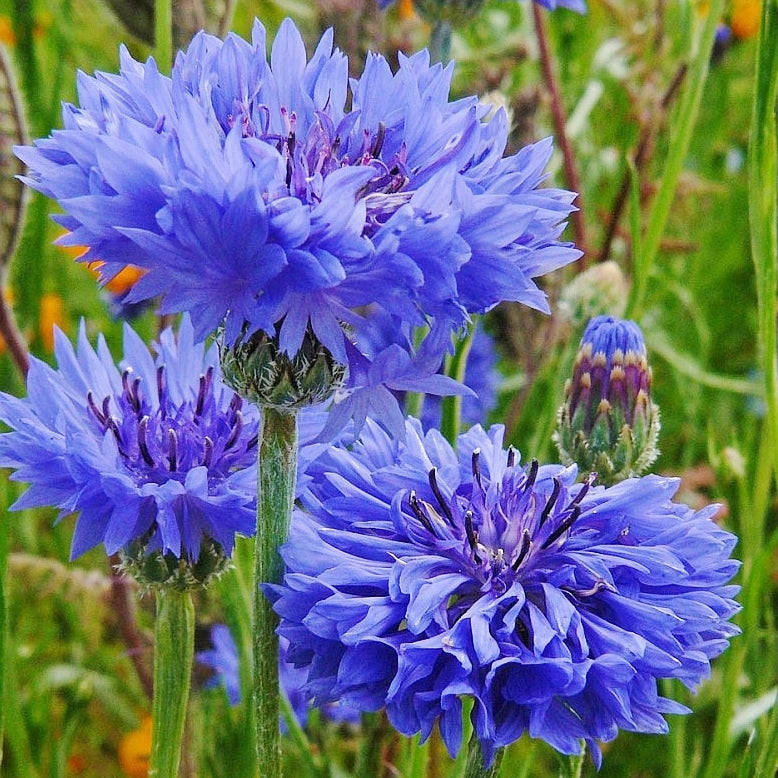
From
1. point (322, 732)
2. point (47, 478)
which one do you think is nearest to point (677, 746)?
point (322, 732)

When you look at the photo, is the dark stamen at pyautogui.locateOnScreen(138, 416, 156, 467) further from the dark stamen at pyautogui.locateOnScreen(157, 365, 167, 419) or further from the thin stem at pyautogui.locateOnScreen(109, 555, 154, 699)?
the thin stem at pyautogui.locateOnScreen(109, 555, 154, 699)

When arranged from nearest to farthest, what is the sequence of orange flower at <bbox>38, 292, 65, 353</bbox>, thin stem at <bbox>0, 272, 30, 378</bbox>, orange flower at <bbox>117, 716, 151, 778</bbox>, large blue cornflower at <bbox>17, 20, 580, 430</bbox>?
large blue cornflower at <bbox>17, 20, 580, 430</bbox> → thin stem at <bbox>0, 272, 30, 378</bbox> → orange flower at <bbox>117, 716, 151, 778</bbox> → orange flower at <bbox>38, 292, 65, 353</bbox>

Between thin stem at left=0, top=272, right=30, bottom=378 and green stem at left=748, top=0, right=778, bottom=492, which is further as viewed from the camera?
thin stem at left=0, top=272, right=30, bottom=378

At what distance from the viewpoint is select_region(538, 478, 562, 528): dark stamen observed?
57 centimetres

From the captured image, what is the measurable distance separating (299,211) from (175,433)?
0.71 ft

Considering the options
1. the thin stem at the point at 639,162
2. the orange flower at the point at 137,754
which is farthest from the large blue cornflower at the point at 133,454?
the thin stem at the point at 639,162

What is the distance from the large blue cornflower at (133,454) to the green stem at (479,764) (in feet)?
0.49

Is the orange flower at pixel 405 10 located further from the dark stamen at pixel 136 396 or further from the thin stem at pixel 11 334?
the dark stamen at pixel 136 396

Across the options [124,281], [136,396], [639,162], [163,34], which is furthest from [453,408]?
[124,281]

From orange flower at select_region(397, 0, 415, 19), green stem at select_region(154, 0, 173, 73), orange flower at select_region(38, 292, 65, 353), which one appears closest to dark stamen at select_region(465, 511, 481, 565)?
green stem at select_region(154, 0, 173, 73)

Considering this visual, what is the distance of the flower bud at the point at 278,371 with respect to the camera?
48 centimetres

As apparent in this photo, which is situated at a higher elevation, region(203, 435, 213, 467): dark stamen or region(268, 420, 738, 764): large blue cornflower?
region(203, 435, 213, 467): dark stamen

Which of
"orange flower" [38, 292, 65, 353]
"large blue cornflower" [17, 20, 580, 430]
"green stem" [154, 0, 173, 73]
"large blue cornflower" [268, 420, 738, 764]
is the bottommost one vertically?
"large blue cornflower" [268, 420, 738, 764]

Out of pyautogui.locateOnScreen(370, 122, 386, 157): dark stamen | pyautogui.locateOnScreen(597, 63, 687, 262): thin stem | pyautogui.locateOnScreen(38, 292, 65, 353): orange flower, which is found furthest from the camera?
pyautogui.locateOnScreen(38, 292, 65, 353): orange flower
